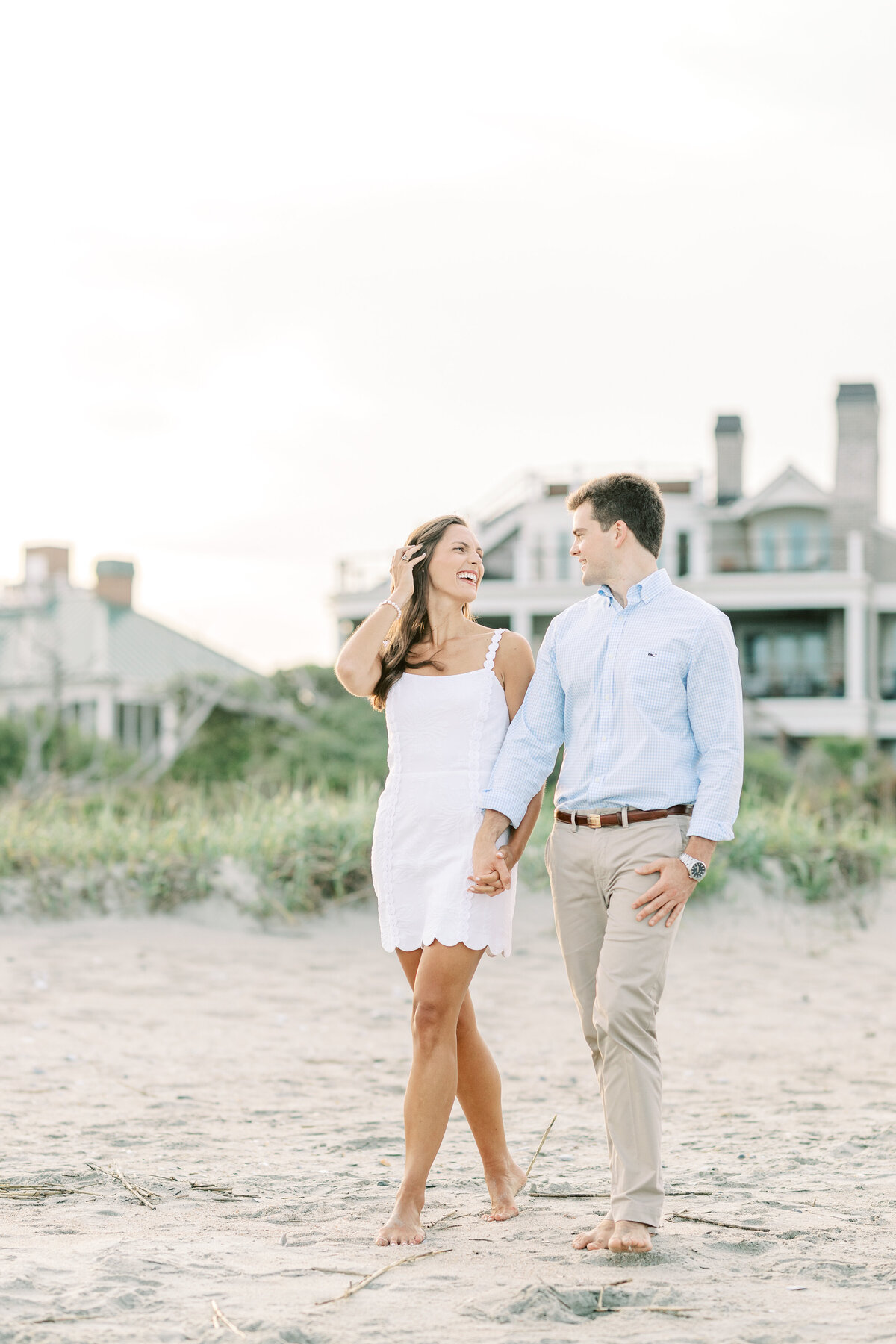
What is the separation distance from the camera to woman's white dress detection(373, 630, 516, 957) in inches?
146

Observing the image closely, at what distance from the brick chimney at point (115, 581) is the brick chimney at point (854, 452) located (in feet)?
58.8

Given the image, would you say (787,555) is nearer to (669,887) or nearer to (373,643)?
(373,643)

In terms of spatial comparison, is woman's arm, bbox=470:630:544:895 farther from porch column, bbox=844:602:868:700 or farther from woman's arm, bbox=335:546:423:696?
porch column, bbox=844:602:868:700

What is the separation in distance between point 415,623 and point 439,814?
0.56 m

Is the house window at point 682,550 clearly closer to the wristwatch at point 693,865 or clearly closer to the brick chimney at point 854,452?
the brick chimney at point 854,452

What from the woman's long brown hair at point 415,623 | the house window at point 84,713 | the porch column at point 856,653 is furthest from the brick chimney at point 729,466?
the woman's long brown hair at point 415,623

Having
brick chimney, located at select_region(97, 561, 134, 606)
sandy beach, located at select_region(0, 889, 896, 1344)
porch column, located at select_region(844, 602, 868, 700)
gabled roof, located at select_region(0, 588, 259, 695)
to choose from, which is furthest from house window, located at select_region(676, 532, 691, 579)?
sandy beach, located at select_region(0, 889, 896, 1344)

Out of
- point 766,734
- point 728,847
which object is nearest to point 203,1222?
point 728,847

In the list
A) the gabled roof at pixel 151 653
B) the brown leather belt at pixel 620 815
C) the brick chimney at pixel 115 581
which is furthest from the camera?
the brick chimney at pixel 115 581

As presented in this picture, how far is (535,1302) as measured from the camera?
2967 millimetres

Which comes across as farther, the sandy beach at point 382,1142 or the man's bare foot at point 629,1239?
the man's bare foot at point 629,1239

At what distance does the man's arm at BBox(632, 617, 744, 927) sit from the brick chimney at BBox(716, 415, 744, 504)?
31194 mm

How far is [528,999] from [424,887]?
447cm

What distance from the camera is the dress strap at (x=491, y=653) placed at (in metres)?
3.91
